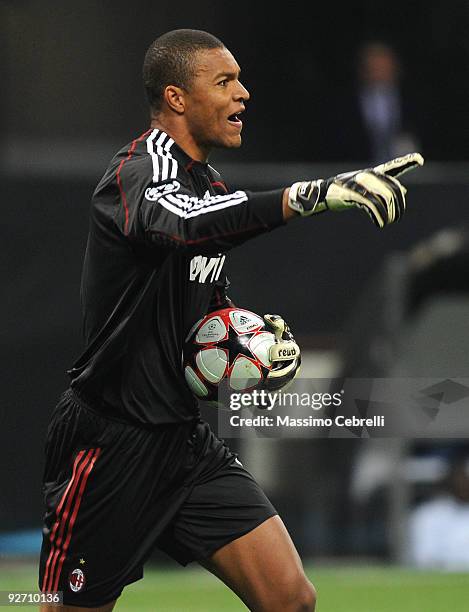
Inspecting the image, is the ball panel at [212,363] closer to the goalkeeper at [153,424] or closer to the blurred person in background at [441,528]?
the goalkeeper at [153,424]

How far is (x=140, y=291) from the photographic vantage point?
4.54m

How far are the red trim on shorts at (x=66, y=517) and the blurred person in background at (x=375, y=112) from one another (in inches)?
242

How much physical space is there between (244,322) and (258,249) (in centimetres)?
466

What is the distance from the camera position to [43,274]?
9469 mm

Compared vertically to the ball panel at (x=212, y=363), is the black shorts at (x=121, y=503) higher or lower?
lower

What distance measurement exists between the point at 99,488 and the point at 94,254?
763 mm

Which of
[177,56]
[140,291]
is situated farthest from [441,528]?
[177,56]

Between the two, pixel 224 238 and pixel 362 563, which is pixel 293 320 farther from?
pixel 224 238

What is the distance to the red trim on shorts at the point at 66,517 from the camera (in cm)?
460

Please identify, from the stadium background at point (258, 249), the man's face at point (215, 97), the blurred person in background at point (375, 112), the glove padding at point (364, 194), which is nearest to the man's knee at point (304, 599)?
the glove padding at point (364, 194)

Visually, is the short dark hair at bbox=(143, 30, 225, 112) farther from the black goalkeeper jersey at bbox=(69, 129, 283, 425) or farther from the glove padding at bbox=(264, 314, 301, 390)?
the glove padding at bbox=(264, 314, 301, 390)

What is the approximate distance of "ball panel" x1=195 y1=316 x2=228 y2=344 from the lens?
4.78 meters
